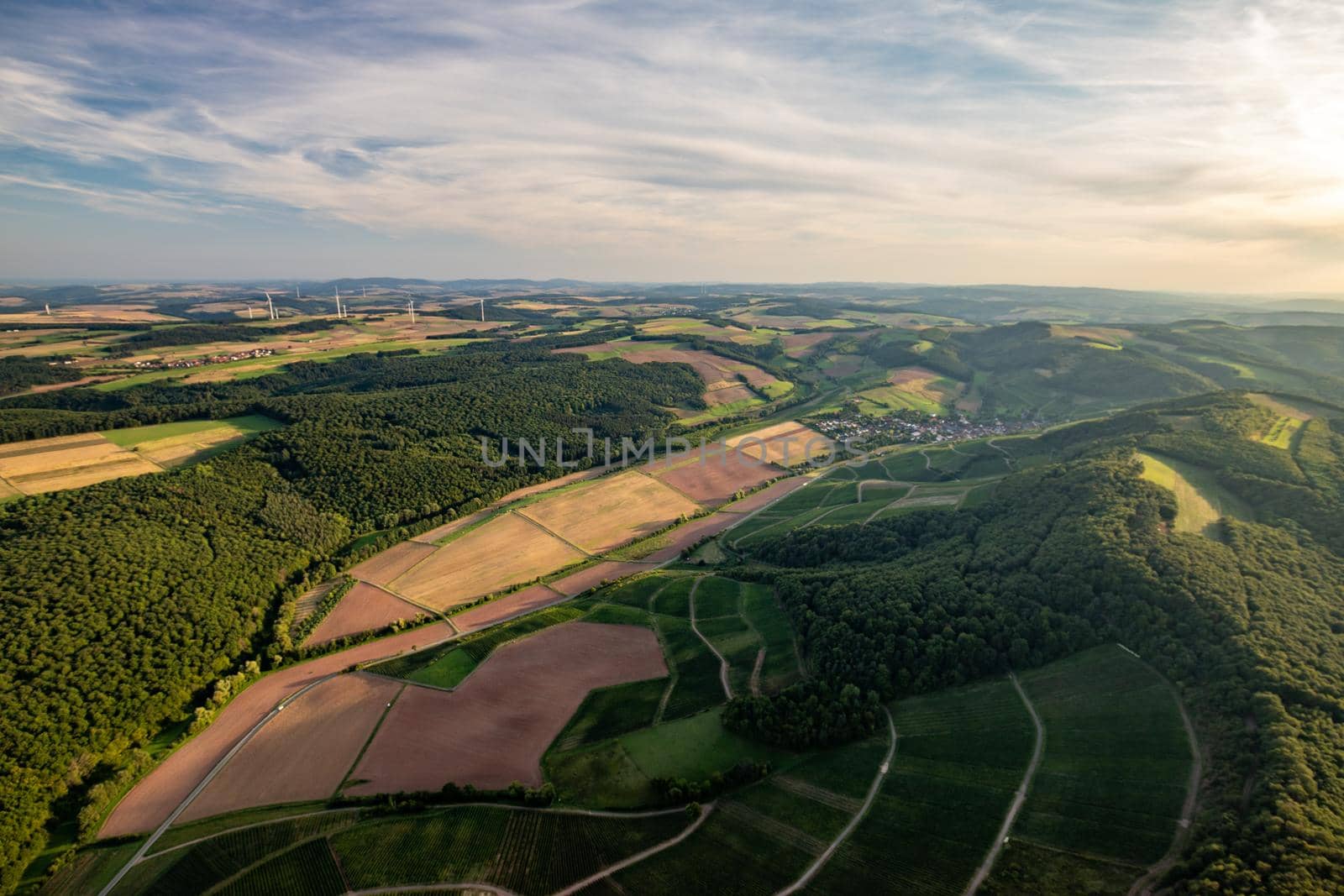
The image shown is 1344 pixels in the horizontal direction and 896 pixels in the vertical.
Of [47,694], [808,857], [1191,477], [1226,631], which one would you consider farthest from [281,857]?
[1191,477]

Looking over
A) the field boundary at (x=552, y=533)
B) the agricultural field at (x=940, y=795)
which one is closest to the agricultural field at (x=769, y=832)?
the agricultural field at (x=940, y=795)

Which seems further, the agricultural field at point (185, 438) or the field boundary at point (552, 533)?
the agricultural field at point (185, 438)

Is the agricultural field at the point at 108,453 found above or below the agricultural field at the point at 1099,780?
above

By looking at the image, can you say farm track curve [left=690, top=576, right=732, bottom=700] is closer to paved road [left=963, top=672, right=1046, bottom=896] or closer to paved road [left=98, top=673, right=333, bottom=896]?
paved road [left=963, top=672, right=1046, bottom=896]

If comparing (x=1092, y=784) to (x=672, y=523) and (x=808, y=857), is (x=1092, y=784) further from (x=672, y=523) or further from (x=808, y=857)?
(x=672, y=523)

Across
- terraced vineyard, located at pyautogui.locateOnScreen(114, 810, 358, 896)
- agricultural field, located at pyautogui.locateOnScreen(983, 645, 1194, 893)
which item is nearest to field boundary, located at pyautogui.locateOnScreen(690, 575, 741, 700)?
agricultural field, located at pyautogui.locateOnScreen(983, 645, 1194, 893)

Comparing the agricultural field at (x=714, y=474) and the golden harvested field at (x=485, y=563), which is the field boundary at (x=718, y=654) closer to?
the golden harvested field at (x=485, y=563)

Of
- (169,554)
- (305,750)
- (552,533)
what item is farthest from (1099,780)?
(169,554)
